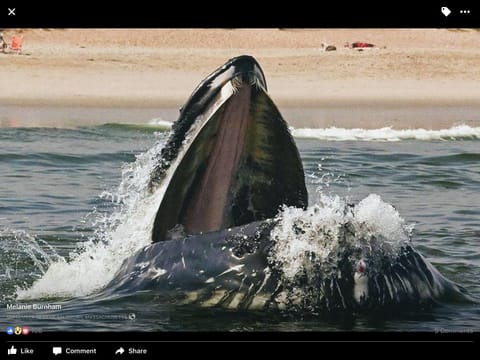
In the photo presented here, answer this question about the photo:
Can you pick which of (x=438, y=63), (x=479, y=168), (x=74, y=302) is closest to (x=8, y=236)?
(x=74, y=302)

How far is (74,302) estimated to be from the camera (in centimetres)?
579

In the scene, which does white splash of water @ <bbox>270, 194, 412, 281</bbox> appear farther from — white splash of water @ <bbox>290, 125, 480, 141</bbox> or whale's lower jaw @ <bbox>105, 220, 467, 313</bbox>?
white splash of water @ <bbox>290, 125, 480, 141</bbox>

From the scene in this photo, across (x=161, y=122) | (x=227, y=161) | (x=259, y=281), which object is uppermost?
(x=161, y=122)

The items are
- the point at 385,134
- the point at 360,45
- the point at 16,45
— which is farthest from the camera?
the point at 360,45

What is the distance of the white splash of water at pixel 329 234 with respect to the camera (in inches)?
210

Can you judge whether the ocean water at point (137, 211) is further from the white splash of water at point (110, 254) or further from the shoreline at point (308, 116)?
the shoreline at point (308, 116)

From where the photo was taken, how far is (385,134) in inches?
734

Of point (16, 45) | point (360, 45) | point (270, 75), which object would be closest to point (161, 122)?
point (270, 75)

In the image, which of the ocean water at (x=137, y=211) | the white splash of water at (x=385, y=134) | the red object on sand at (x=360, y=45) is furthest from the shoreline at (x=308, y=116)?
the red object on sand at (x=360, y=45)

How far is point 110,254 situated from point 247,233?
1.49 m

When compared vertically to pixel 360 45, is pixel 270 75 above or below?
below

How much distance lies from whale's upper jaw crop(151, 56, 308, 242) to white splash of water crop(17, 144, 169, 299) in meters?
0.17

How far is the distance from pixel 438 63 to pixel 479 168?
685 inches

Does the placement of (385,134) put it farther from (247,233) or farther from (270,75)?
(247,233)
